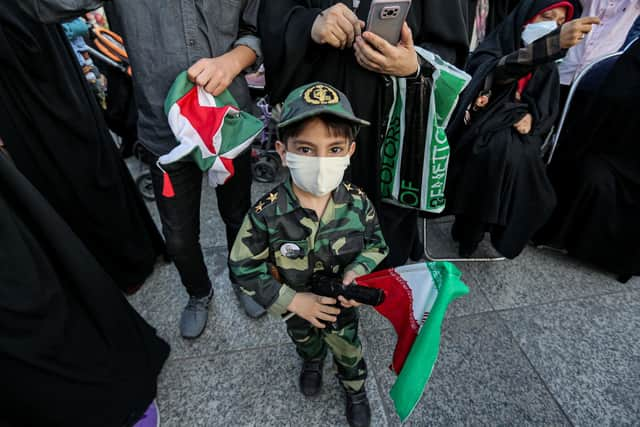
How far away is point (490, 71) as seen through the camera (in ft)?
6.94

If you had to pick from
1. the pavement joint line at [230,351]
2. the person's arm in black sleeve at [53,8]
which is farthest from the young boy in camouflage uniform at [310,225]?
the person's arm in black sleeve at [53,8]

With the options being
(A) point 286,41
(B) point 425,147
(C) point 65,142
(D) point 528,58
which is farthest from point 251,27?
(D) point 528,58

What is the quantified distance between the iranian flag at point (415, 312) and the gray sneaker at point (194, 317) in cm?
120

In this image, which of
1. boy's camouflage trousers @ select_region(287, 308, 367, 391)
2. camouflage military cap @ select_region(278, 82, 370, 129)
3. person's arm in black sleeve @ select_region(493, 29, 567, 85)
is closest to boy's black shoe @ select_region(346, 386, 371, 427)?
boy's camouflage trousers @ select_region(287, 308, 367, 391)

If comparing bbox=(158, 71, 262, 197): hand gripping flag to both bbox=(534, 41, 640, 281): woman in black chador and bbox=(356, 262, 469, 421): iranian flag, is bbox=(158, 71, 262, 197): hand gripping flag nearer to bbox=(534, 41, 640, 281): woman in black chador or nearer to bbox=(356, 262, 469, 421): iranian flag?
bbox=(356, 262, 469, 421): iranian flag

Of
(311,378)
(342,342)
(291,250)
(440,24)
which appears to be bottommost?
(311,378)

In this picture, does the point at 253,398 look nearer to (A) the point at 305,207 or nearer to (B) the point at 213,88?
(A) the point at 305,207

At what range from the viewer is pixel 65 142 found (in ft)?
5.75

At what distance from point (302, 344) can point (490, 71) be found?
1.98 metres

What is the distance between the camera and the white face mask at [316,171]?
1.11m

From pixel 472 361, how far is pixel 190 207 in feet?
5.71

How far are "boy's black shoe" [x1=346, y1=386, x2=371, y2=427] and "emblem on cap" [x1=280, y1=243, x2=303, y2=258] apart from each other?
2.68 ft

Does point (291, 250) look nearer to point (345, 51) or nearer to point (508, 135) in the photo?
point (345, 51)

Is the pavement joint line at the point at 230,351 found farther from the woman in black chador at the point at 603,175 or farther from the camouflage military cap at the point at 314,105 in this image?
the woman in black chador at the point at 603,175
